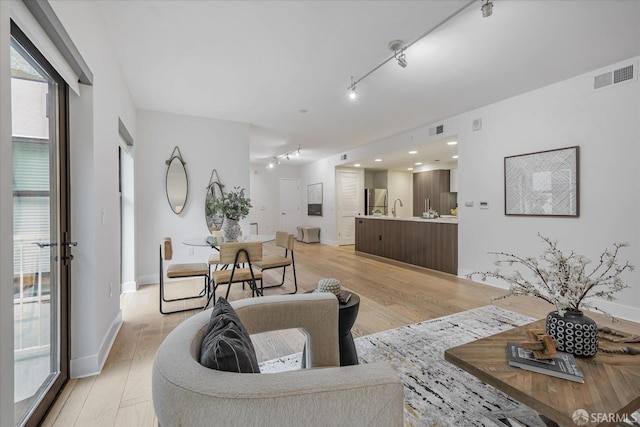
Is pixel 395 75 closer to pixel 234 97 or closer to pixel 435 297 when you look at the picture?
pixel 234 97

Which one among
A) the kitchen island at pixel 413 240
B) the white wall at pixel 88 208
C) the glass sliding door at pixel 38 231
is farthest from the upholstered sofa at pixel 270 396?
the kitchen island at pixel 413 240

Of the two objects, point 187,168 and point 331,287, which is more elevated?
point 187,168

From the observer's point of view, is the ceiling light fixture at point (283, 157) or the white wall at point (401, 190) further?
the white wall at point (401, 190)

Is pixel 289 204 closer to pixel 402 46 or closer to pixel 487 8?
pixel 402 46

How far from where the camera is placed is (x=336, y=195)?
802cm

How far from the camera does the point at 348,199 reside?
27.1ft

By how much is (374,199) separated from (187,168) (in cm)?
555

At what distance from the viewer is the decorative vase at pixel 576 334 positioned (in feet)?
4.30

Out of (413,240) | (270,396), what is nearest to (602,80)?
(413,240)

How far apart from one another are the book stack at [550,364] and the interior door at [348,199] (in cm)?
670

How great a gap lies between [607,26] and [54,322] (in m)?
4.60

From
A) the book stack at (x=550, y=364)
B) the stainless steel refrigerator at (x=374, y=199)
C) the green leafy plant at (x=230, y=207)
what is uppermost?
the stainless steel refrigerator at (x=374, y=199)

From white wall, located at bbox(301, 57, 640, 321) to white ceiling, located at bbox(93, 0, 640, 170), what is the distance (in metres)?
0.27

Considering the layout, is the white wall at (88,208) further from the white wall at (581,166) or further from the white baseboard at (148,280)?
the white wall at (581,166)
